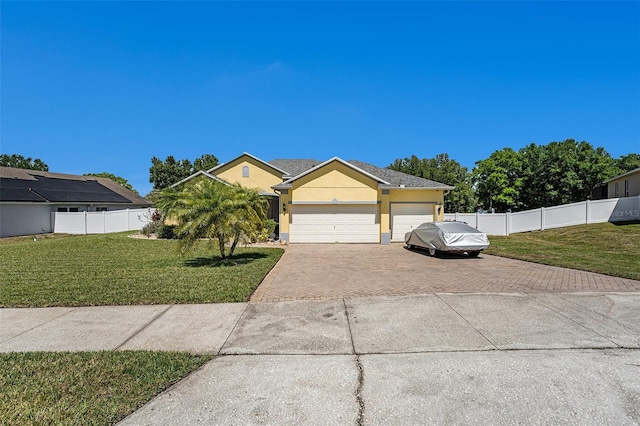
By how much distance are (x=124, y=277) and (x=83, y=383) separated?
602 cm

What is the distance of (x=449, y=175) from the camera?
161 ft

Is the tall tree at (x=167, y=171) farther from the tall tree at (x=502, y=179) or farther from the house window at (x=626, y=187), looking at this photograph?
the house window at (x=626, y=187)

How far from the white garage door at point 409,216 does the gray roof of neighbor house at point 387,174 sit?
1.24m

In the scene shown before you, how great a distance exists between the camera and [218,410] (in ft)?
9.78

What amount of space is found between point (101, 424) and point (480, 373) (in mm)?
3730

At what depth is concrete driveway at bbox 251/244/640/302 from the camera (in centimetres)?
719

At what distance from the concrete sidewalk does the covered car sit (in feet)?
19.1

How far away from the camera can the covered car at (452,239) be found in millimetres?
12539

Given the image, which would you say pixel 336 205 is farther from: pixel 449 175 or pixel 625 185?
pixel 449 175

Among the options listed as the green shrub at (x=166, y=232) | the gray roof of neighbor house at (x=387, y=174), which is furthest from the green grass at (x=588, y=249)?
the green shrub at (x=166, y=232)

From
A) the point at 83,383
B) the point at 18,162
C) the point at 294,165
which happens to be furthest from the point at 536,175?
the point at 18,162

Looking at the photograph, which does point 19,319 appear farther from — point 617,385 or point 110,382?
point 617,385

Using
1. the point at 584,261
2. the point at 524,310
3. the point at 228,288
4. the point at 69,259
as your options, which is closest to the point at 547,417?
the point at 524,310

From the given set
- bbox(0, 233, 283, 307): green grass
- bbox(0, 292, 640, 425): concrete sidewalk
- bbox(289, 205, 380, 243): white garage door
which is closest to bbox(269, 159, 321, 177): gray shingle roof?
bbox(289, 205, 380, 243): white garage door
